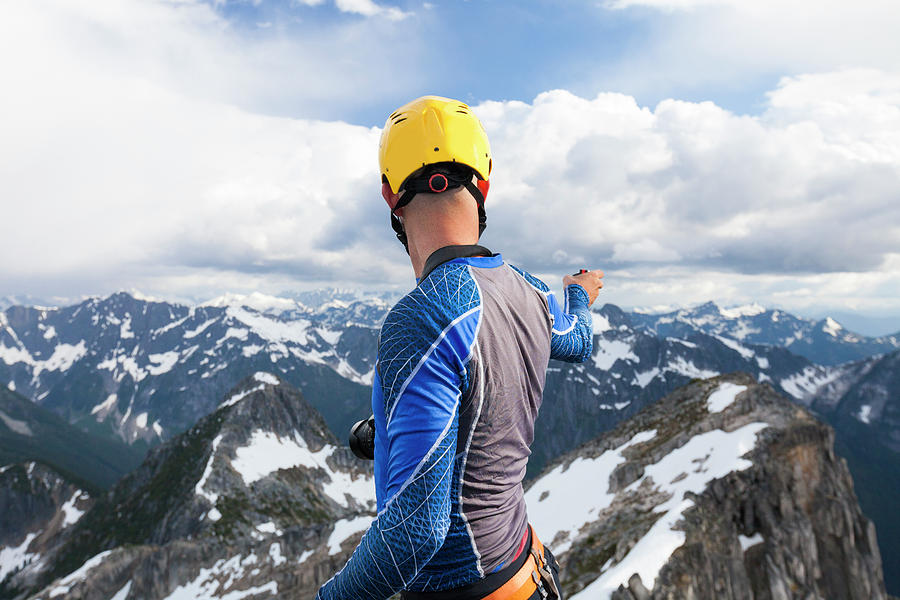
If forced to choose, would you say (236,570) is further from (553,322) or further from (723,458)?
(553,322)

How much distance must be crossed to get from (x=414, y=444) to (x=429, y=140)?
7.74 ft

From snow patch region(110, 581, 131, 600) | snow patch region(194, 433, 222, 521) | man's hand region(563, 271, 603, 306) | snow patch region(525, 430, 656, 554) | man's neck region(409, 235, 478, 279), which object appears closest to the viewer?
man's neck region(409, 235, 478, 279)

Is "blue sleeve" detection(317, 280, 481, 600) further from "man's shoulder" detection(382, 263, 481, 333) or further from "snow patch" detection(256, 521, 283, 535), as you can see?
"snow patch" detection(256, 521, 283, 535)

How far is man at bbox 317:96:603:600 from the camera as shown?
113 inches

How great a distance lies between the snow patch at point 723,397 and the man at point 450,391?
222ft

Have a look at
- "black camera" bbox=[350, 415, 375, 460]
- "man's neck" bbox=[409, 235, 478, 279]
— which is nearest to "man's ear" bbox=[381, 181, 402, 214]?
"man's neck" bbox=[409, 235, 478, 279]

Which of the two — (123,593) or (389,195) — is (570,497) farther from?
(123,593)

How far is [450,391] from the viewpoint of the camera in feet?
9.50

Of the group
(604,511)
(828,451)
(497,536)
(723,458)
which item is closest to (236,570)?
(604,511)

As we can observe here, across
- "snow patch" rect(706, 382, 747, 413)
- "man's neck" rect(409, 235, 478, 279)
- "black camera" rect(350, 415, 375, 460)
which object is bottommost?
"snow patch" rect(706, 382, 747, 413)

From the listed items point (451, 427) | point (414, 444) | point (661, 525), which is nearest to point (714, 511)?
point (661, 525)

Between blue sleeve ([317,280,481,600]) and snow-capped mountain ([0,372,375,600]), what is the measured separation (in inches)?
3011

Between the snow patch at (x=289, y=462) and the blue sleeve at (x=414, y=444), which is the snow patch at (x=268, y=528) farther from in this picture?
the blue sleeve at (x=414, y=444)

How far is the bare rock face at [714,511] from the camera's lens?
25.2 meters
